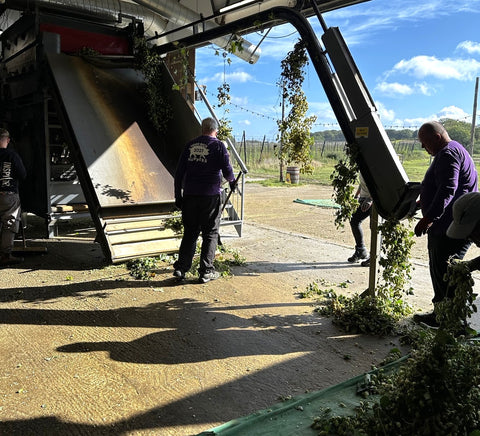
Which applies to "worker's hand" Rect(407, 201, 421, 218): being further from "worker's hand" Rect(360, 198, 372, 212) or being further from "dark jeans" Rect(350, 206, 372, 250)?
"dark jeans" Rect(350, 206, 372, 250)

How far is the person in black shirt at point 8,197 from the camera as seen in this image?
6.21m

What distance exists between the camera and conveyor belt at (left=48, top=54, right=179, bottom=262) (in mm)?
6316

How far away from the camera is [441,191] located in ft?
13.1

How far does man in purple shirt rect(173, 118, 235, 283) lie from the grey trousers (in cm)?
256

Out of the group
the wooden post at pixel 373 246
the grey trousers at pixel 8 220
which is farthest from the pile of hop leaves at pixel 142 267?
the wooden post at pixel 373 246

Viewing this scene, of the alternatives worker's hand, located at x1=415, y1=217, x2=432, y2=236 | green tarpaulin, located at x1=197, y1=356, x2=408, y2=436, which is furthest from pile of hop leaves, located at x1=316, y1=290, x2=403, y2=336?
green tarpaulin, located at x1=197, y1=356, x2=408, y2=436

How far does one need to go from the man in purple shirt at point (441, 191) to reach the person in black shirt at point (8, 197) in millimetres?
5487

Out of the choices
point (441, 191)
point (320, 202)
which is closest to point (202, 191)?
point (441, 191)

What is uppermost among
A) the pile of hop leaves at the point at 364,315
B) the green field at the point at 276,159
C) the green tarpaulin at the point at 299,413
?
the green field at the point at 276,159

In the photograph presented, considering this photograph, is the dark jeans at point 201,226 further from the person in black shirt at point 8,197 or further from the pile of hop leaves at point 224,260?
the person in black shirt at point 8,197

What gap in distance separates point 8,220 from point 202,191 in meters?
3.01

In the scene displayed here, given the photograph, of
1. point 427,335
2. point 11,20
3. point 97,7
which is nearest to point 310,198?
point 97,7

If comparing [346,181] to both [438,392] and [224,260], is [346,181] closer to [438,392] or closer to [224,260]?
[438,392]

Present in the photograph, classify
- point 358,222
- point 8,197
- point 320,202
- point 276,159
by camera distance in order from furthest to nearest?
point 276,159
point 320,202
point 358,222
point 8,197
